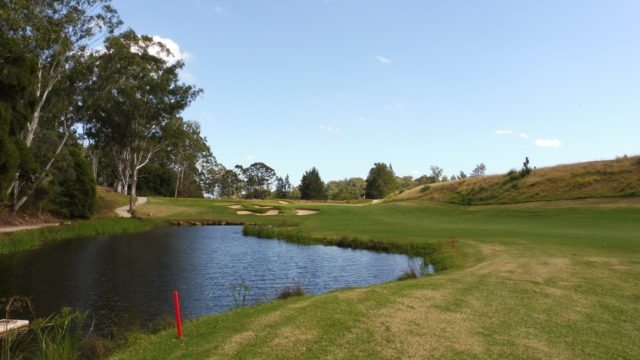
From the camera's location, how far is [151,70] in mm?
51312

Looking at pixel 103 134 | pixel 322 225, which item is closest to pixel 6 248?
pixel 322 225

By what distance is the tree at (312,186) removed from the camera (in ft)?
411

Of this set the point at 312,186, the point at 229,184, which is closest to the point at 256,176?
the point at 229,184

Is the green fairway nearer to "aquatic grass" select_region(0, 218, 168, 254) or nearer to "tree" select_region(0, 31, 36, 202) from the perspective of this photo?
"aquatic grass" select_region(0, 218, 168, 254)

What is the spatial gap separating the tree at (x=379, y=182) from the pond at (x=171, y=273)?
9117 centimetres

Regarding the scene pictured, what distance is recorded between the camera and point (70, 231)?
115 ft

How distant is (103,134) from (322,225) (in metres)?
37.5

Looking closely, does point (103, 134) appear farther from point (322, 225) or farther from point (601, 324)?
point (601, 324)

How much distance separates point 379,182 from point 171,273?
10397cm

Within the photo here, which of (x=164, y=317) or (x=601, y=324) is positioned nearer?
(x=601, y=324)

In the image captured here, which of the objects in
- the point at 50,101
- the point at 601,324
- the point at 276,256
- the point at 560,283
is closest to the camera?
the point at 601,324

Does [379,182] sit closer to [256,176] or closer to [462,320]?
[256,176]

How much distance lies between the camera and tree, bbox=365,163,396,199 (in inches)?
4779

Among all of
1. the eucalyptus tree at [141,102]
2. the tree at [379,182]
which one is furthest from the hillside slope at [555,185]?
the tree at [379,182]
